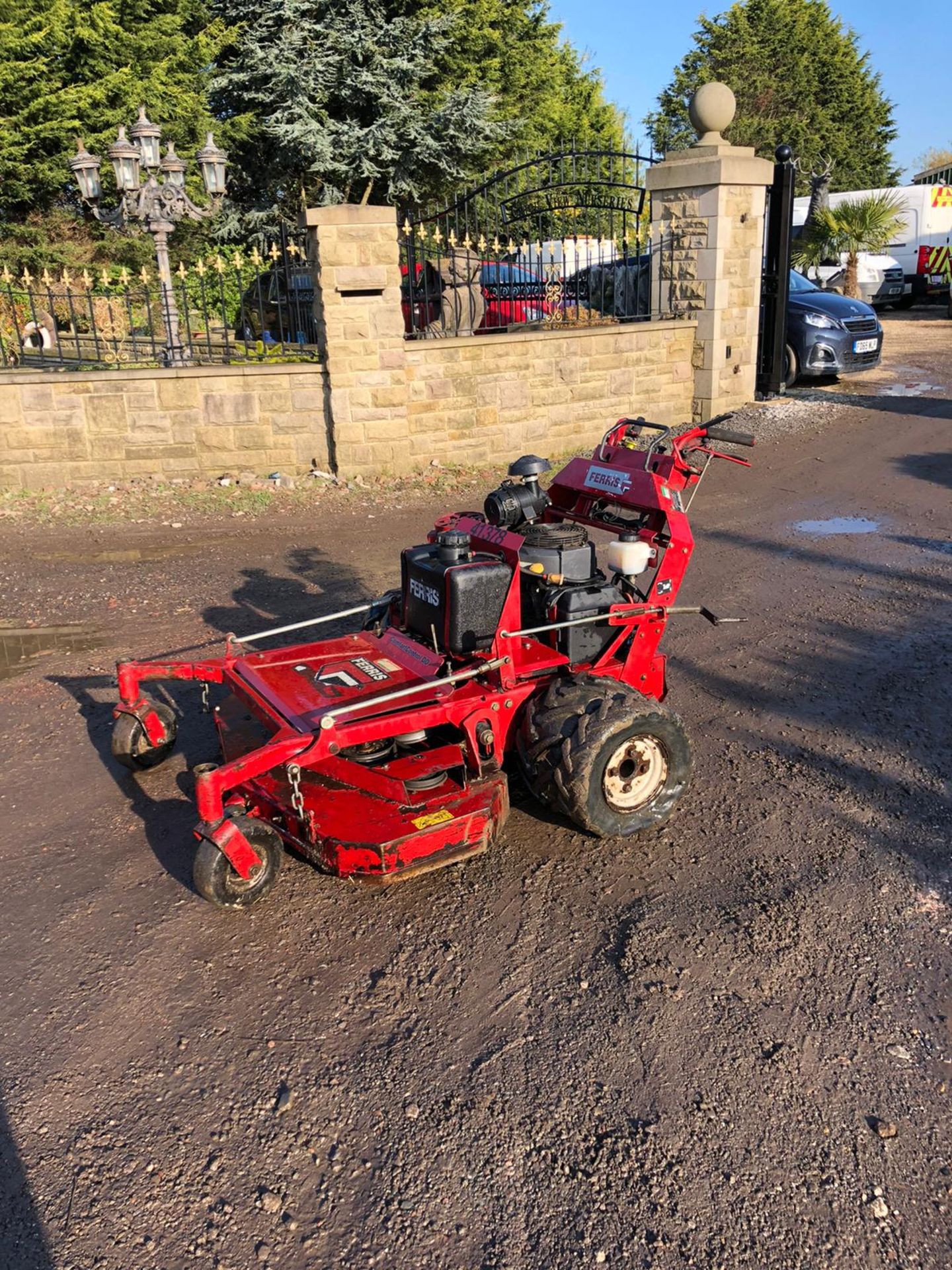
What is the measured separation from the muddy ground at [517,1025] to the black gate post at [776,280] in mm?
9520

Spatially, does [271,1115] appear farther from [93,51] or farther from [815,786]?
[93,51]

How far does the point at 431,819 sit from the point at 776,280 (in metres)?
12.4

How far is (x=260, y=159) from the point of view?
25281 millimetres

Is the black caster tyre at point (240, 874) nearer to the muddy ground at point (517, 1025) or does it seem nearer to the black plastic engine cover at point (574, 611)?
the muddy ground at point (517, 1025)

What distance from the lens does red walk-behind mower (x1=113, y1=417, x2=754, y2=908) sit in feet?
12.8

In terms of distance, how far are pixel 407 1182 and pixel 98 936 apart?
167cm

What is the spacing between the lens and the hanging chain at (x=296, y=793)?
388cm

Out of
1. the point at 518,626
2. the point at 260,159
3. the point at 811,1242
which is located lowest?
the point at 811,1242

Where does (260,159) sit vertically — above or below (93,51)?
below

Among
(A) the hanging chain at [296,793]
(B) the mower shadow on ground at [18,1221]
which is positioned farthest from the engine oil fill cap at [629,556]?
(B) the mower shadow on ground at [18,1221]

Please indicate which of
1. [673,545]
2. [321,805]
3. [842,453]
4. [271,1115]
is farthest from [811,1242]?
[842,453]

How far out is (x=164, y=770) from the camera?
16.9 ft

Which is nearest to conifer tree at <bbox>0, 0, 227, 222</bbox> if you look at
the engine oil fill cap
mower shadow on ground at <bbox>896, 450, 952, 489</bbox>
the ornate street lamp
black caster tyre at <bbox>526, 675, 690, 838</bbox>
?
the ornate street lamp

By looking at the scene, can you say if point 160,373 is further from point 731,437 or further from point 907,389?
point 907,389
